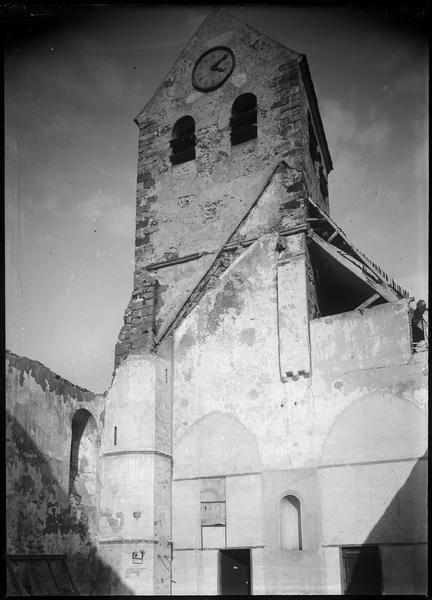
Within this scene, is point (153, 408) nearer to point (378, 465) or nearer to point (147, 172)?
point (378, 465)

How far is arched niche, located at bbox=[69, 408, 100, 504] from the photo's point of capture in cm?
1377

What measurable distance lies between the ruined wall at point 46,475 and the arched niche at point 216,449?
2.04 m

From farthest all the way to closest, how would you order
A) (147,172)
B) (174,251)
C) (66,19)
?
(147,172), (174,251), (66,19)

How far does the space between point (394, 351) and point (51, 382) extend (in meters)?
7.05

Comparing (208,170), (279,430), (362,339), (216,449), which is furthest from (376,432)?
(208,170)

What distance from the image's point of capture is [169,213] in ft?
58.8

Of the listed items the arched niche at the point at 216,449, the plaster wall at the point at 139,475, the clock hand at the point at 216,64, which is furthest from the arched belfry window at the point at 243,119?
the arched niche at the point at 216,449

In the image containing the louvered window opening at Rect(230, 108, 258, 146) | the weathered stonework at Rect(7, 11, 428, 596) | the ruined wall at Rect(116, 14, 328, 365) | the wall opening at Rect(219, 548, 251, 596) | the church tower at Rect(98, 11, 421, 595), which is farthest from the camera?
the louvered window opening at Rect(230, 108, 258, 146)

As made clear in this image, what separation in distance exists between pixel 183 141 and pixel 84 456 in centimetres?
950

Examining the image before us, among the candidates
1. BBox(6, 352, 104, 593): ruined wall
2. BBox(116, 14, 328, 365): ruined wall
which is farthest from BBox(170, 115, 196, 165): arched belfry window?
BBox(6, 352, 104, 593): ruined wall

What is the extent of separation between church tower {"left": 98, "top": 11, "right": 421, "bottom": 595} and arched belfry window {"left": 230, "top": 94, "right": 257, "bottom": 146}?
0.04m

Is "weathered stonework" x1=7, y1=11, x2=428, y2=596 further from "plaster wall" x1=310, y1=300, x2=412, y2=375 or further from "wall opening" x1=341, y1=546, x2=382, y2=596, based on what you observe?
"wall opening" x1=341, y1=546, x2=382, y2=596

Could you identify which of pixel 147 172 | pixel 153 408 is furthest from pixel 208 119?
pixel 153 408

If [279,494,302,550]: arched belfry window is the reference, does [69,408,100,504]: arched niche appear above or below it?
above
